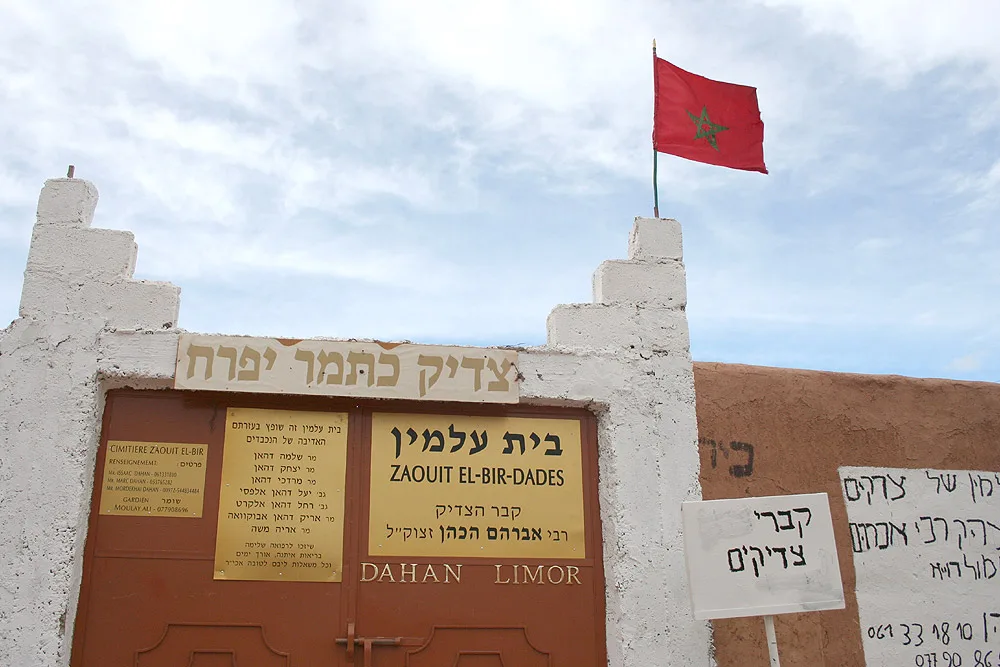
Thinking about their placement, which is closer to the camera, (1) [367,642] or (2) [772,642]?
(2) [772,642]

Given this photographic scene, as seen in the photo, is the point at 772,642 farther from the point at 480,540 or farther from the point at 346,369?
the point at 346,369

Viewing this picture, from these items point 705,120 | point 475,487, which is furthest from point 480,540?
point 705,120

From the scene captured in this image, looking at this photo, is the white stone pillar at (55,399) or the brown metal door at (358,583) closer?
the white stone pillar at (55,399)

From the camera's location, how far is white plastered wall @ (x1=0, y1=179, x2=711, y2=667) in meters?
5.14

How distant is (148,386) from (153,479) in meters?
0.55

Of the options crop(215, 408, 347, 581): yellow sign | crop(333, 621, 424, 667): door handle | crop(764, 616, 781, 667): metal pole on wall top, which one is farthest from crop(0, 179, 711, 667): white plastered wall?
crop(333, 621, 424, 667): door handle

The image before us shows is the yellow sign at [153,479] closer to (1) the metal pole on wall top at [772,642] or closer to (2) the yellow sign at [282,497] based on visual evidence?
(2) the yellow sign at [282,497]

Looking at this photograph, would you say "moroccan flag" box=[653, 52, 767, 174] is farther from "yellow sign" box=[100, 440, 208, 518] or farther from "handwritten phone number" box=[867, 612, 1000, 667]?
"yellow sign" box=[100, 440, 208, 518]

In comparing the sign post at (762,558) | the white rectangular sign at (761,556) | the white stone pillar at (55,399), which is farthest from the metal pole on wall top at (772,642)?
the white stone pillar at (55,399)

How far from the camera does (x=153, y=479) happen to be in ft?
17.9

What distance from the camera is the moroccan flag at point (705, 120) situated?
262 inches

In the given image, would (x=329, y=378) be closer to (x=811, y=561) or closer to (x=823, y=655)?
(x=811, y=561)

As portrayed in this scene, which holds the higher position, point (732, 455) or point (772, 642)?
point (732, 455)

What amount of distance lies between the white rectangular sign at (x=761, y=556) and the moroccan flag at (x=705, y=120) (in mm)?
2766
